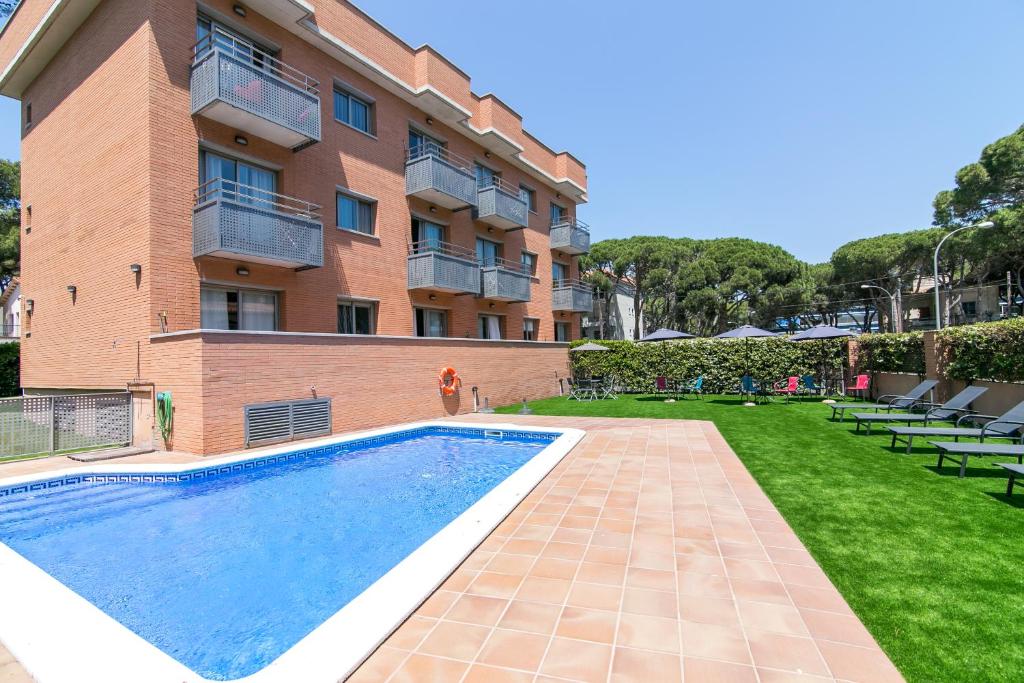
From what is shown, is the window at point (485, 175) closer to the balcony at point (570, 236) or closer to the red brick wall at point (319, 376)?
the balcony at point (570, 236)

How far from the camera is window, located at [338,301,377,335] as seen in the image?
13.5 metres

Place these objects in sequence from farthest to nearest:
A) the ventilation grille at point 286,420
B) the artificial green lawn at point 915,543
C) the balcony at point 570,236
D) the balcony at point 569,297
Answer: the balcony at point 570,236, the balcony at point 569,297, the ventilation grille at point 286,420, the artificial green lawn at point 915,543

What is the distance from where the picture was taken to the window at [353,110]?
1399cm

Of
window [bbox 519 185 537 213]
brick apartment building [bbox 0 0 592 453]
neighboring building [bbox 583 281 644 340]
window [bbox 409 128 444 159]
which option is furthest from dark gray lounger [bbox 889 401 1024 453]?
neighboring building [bbox 583 281 644 340]

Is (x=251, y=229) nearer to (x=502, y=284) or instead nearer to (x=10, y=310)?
(x=502, y=284)

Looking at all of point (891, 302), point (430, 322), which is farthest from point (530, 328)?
point (891, 302)

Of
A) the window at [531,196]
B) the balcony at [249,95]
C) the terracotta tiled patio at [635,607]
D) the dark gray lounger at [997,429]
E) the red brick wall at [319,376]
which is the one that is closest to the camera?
the terracotta tiled patio at [635,607]

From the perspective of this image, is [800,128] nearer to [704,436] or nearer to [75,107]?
[704,436]

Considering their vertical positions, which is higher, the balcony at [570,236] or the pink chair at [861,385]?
the balcony at [570,236]

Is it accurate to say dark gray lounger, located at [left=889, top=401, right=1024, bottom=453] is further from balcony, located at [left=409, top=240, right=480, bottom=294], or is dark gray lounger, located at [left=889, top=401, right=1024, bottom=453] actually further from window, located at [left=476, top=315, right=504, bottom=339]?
window, located at [left=476, top=315, right=504, bottom=339]

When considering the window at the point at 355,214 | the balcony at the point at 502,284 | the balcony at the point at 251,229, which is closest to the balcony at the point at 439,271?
the balcony at the point at 502,284

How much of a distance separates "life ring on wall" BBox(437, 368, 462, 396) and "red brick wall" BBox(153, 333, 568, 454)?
19 cm

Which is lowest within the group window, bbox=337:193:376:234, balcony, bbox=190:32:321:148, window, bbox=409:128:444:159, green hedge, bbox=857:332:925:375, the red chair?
the red chair

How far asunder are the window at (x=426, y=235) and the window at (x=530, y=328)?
6.38 m
